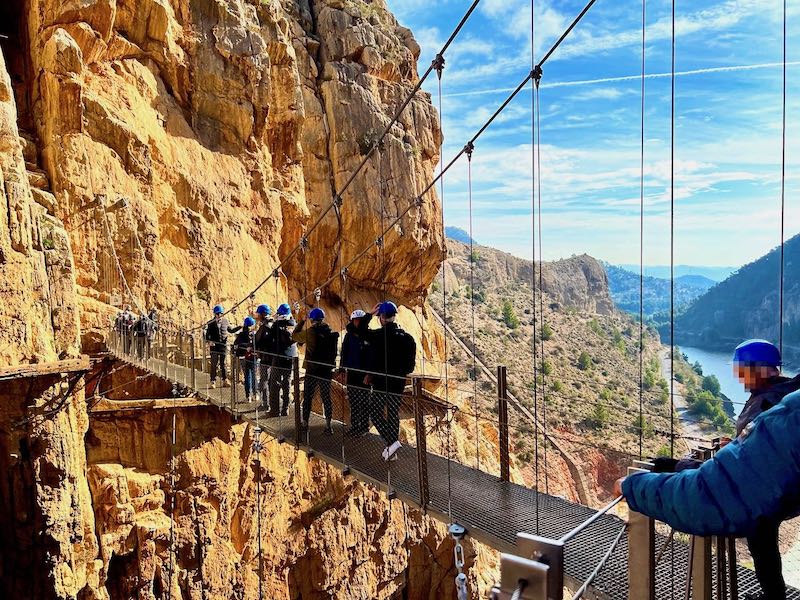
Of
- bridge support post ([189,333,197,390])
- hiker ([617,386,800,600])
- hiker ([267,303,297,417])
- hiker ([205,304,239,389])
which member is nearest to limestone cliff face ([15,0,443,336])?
hiker ([205,304,239,389])

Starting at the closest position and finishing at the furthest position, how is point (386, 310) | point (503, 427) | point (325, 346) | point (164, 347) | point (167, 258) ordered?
point (503, 427)
point (386, 310)
point (325, 346)
point (164, 347)
point (167, 258)

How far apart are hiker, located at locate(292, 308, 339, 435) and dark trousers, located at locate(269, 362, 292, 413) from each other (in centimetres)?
53

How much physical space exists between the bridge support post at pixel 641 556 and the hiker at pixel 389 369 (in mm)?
2179

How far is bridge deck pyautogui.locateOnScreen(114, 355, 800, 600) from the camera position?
2.46 m

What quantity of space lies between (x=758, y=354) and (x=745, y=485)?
0.66m

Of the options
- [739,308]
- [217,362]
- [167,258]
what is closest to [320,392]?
[217,362]

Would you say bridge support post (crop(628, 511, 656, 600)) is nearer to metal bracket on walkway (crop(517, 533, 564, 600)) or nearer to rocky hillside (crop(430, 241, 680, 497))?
metal bracket on walkway (crop(517, 533, 564, 600))

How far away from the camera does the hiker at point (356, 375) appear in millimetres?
4242

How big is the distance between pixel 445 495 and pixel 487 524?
19.0 inches

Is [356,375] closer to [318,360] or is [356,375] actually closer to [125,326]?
[318,360]

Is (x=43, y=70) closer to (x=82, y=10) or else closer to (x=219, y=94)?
(x=82, y=10)

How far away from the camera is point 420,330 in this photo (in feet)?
54.1

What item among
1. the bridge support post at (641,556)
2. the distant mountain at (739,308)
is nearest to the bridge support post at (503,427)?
the bridge support post at (641,556)

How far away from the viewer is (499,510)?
10.9 ft
